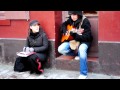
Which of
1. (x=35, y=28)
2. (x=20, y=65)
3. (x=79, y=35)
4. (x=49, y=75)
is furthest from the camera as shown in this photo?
(x=20, y=65)

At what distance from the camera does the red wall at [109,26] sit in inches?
198

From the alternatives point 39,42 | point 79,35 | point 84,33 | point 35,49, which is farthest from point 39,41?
point 84,33

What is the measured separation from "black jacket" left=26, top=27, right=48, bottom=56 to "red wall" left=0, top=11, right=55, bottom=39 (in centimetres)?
21

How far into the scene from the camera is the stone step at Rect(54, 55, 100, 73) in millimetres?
5363

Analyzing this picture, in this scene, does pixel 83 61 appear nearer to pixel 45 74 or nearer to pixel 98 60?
pixel 98 60

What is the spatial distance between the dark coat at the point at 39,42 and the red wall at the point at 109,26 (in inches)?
52.0

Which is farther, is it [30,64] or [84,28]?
[30,64]

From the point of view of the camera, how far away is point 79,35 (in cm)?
527

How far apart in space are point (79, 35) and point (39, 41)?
98cm

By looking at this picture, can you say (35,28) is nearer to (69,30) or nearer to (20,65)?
(69,30)
